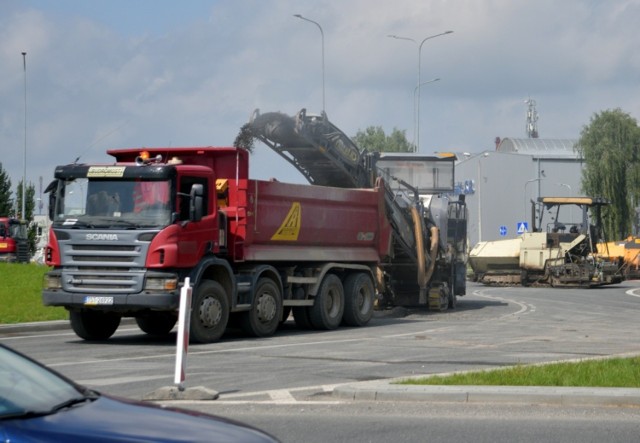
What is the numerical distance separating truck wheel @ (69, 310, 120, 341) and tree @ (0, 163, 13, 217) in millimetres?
68058

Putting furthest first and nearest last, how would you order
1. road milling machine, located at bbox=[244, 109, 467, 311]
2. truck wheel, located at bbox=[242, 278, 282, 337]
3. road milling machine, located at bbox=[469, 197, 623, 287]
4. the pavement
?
road milling machine, located at bbox=[469, 197, 623, 287], road milling machine, located at bbox=[244, 109, 467, 311], truck wheel, located at bbox=[242, 278, 282, 337], the pavement

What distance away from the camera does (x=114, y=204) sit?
18500 millimetres

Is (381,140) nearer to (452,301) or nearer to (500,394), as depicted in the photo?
(452,301)

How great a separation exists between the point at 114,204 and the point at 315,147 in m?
7.20

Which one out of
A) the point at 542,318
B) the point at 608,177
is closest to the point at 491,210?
the point at 608,177

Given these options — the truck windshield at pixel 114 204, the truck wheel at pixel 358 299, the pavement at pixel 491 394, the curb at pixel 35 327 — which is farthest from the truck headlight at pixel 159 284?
the pavement at pixel 491 394

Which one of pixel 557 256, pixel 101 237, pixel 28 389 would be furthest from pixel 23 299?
pixel 557 256

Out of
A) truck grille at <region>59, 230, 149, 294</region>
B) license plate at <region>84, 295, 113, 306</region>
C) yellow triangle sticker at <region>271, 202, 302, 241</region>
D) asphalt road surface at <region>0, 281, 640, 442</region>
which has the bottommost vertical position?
asphalt road surface at <region>0, 281, 640, 442</region>

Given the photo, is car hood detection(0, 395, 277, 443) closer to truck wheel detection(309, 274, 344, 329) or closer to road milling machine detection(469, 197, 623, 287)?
truck wheel detection(309, 274, 344, 329)

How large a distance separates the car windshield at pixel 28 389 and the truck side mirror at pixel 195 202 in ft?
39.8

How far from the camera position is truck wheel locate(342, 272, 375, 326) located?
23609 millimetres

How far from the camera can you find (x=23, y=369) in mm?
6055

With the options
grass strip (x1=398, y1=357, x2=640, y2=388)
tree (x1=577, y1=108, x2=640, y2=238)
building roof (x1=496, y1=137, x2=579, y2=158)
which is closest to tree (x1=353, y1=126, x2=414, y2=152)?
building roof (x1=496, y1=137, x2=579, y2=158)

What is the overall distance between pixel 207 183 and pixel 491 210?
78.7 metres
